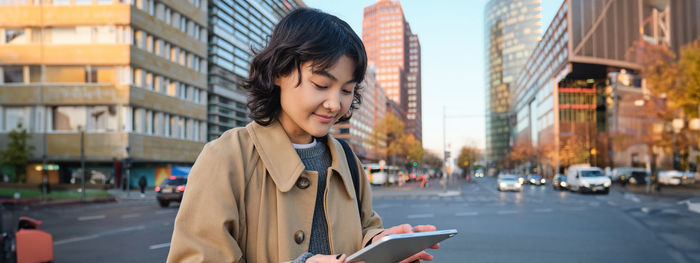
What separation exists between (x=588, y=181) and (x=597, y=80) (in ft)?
143

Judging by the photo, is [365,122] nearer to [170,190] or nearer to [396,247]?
[170,190]

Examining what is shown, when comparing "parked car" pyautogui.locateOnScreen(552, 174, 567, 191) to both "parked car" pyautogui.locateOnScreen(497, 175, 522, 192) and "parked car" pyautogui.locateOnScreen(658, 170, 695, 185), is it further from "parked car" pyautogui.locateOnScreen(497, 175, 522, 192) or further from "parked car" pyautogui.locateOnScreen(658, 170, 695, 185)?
"parked car" pyautogui.locateOnScreen(658, 170, 695, 185)

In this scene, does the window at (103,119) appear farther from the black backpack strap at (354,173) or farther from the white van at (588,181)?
the black backpack strap at (354,173)

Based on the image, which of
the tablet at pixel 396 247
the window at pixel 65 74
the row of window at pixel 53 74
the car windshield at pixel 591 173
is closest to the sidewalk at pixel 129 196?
the row of window at pixel 53 74

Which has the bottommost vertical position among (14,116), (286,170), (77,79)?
(286,170)

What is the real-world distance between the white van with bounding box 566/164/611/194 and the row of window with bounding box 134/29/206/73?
31.8 m

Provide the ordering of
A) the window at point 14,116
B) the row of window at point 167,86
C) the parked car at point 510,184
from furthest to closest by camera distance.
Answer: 1. the row of window at point 167,86
2. the window at point 14,116
3. the parked car at point 510,184

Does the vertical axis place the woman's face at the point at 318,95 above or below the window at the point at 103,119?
below

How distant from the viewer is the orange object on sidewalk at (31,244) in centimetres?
581

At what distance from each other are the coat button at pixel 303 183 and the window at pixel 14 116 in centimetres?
4136

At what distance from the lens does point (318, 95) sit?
1522 millimetres

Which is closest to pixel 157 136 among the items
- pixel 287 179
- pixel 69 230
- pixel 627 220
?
pixel 69 230

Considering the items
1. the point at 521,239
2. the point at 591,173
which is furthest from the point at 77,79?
the point at 591,173

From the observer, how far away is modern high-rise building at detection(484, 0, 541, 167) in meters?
162
